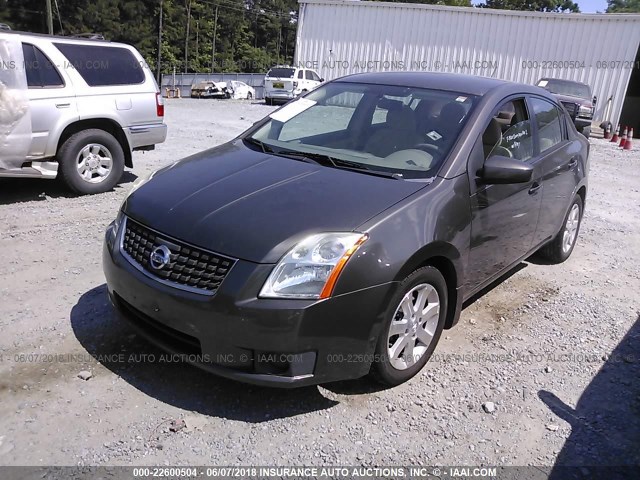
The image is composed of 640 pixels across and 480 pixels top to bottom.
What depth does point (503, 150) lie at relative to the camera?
12.6 ft

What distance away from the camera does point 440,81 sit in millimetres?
4082

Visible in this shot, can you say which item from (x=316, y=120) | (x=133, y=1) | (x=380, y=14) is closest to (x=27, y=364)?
(x=316, y=120)

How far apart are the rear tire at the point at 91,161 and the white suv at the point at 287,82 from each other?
694 inches

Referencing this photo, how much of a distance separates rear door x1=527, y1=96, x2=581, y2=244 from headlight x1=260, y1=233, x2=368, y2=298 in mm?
2287

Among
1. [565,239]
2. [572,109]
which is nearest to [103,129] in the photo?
[565,239]

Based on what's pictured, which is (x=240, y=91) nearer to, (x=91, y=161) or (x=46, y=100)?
(x=91, y=161)

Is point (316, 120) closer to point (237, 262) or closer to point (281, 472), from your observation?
point (237, 262)

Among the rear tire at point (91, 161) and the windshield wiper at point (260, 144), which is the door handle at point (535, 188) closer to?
the windshield wiper at point (260, 144)

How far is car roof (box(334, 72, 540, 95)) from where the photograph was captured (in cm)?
393

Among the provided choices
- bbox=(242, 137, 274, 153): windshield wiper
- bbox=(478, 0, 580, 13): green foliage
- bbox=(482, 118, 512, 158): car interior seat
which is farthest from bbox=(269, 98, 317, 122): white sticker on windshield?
bbox=(478, 0, 580, 13): green foliage

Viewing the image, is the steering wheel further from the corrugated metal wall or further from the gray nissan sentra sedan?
the corrugated metal wall

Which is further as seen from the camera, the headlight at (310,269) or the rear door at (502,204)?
the rear door at (502,204)

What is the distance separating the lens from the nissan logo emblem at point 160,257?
2805 millimetres

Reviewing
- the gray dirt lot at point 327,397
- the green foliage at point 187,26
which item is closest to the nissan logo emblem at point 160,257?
the gray dirt lot at point 327,397
